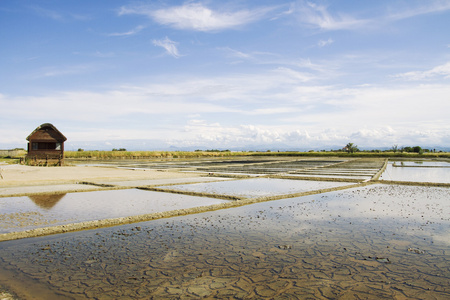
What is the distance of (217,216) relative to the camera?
8.81 metres

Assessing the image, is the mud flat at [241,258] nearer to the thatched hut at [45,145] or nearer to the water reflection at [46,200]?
the water reflection at [46,200]

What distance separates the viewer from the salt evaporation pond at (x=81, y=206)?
26.1ft

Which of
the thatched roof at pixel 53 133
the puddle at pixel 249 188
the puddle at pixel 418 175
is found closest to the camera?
the puddle at pixel 249 188

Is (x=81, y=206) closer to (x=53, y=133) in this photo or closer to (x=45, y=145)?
(x=53, y=133)

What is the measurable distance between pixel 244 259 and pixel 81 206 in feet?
21.5

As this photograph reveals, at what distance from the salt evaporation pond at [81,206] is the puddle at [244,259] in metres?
1.40

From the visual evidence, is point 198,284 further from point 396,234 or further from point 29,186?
point 29,186

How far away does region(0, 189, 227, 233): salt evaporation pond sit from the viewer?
26.1ft

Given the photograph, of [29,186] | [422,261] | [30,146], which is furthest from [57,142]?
[422,261]

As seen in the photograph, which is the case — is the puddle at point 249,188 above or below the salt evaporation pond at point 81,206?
above

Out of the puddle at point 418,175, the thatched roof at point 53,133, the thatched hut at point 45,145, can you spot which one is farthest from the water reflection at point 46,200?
the thatched roof at point 53,133

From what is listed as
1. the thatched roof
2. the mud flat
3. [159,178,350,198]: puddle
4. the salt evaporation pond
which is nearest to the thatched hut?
the thatched roof

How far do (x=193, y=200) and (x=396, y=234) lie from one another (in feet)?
21.7

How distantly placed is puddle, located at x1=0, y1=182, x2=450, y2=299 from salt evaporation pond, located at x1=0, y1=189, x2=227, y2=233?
4.58 feet
